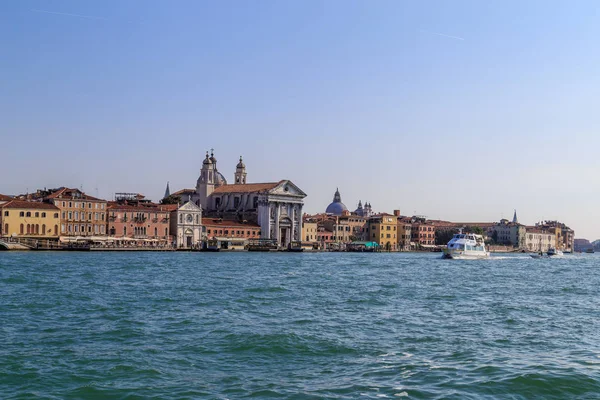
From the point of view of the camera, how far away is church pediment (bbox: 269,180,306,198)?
88.5 meters

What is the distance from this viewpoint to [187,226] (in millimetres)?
79250

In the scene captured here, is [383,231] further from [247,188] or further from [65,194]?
[65,194]

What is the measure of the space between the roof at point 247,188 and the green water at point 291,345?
6628cm

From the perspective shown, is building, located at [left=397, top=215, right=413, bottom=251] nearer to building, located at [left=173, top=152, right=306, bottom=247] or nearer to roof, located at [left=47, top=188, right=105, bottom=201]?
building, located at [left=173, top=152, right=306, bottom=247]

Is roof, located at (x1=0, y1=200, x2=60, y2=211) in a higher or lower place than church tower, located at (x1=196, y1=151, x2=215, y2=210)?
lower

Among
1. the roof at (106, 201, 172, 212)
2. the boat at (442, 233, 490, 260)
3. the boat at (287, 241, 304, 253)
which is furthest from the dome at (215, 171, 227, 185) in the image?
the boat at (442, 233, 490, 260)

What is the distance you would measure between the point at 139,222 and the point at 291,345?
208 ft

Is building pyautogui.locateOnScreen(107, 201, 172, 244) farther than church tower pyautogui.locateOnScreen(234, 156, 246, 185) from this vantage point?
No

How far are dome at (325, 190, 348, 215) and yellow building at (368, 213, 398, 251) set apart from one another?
18987 mm

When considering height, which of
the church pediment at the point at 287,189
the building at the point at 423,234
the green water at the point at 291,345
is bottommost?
the green water at the point at 291,345

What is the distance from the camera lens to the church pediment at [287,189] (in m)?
88.5

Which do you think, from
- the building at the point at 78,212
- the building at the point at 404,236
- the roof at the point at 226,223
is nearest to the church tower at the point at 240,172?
the roof at the point at 226,223

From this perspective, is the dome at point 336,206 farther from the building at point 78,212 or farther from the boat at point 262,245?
the building at point 78,212

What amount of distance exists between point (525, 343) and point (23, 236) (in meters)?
57.3
